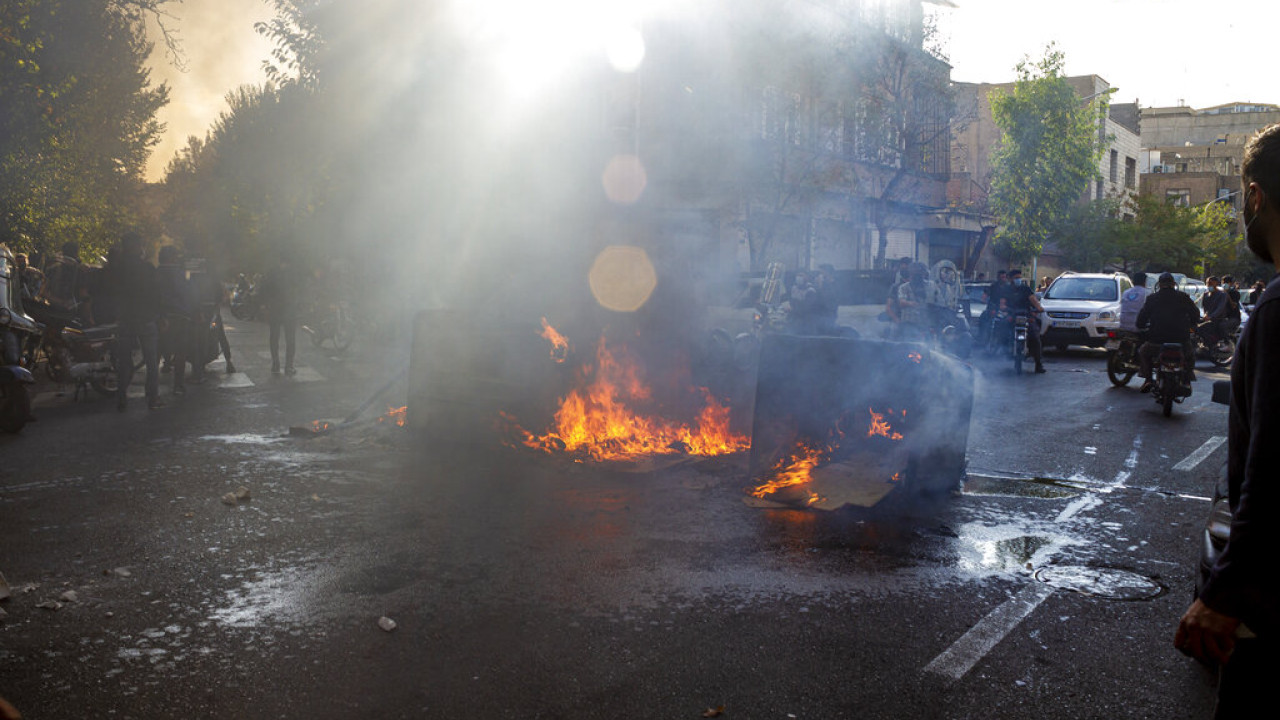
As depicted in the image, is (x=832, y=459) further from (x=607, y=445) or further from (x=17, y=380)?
(x=17, y=380)

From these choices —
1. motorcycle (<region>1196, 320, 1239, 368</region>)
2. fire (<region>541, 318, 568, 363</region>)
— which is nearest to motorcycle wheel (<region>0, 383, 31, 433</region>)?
fire (<region>541, 318, 568, 363</region>)

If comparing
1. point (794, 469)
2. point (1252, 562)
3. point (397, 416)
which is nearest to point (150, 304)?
point (397, 416)

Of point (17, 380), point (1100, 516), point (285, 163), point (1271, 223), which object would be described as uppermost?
point (285, 163)

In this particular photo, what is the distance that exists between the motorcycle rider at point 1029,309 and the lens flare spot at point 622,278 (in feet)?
30.5

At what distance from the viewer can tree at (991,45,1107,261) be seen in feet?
139

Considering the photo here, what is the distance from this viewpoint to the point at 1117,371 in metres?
14.8

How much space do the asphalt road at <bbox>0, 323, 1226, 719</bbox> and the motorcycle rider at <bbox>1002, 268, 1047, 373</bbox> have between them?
9.12 m

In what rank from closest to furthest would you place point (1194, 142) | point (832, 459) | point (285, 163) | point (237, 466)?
point (832, 459)
point (237, 466)
point (285, 163)
point (1194, 142)

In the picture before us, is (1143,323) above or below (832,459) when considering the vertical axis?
above

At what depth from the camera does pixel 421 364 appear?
9453mm

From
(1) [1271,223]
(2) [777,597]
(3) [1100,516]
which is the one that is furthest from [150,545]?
(3) [1100,516]

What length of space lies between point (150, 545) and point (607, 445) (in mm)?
3954

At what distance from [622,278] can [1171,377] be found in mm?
7199

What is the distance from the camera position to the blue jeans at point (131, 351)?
424 inches
